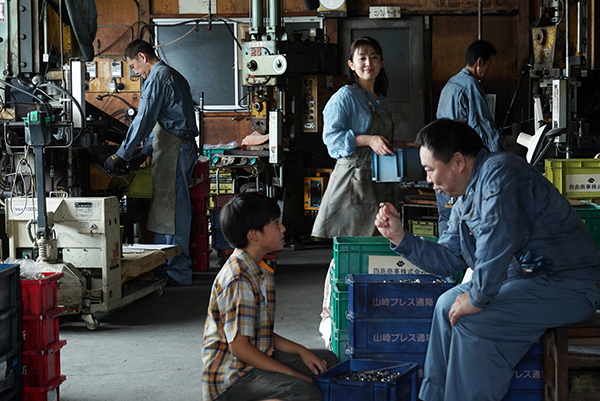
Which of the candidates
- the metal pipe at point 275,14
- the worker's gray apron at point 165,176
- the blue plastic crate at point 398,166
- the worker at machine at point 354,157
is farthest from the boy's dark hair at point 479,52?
the metal pipe at point 275,14

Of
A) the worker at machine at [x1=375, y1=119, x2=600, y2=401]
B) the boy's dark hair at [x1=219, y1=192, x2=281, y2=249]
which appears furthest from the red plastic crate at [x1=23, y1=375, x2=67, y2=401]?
the worker at machine at [x1=375, y1=119, x2=600, y2=401]

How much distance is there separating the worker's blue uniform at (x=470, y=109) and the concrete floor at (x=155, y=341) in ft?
3.55

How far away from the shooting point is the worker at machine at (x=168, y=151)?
5328 mm

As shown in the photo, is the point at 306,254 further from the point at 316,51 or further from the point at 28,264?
the point at 28,264

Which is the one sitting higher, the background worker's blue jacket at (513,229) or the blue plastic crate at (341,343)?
the background worker's blue jacket at (513,229)

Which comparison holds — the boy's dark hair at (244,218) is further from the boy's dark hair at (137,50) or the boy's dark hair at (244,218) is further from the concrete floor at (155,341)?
the boy's dark hair at (137,50)

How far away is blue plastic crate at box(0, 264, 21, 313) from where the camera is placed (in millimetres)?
2533

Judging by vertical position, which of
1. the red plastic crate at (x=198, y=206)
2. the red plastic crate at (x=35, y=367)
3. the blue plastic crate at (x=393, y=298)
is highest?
the red plastic crate at (x=198, y=206)

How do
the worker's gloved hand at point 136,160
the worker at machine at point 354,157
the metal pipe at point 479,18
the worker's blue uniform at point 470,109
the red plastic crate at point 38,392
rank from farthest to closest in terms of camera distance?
the metal pipe at point 479,18
the worker's gloved hand at point 136,160
the worker's blue uniform at point 470,109
the worker at machine at point 354,157
the red plastic crate at point 38,392

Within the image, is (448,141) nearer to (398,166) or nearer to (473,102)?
(398,166)

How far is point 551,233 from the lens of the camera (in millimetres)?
2391

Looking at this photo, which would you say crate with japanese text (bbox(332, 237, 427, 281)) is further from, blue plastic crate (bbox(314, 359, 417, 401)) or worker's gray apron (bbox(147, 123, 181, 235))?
worker's gray apron (bbox(147, 123, 181, 235))

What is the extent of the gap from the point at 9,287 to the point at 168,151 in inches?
114

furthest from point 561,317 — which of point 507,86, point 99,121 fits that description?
point 507,86
